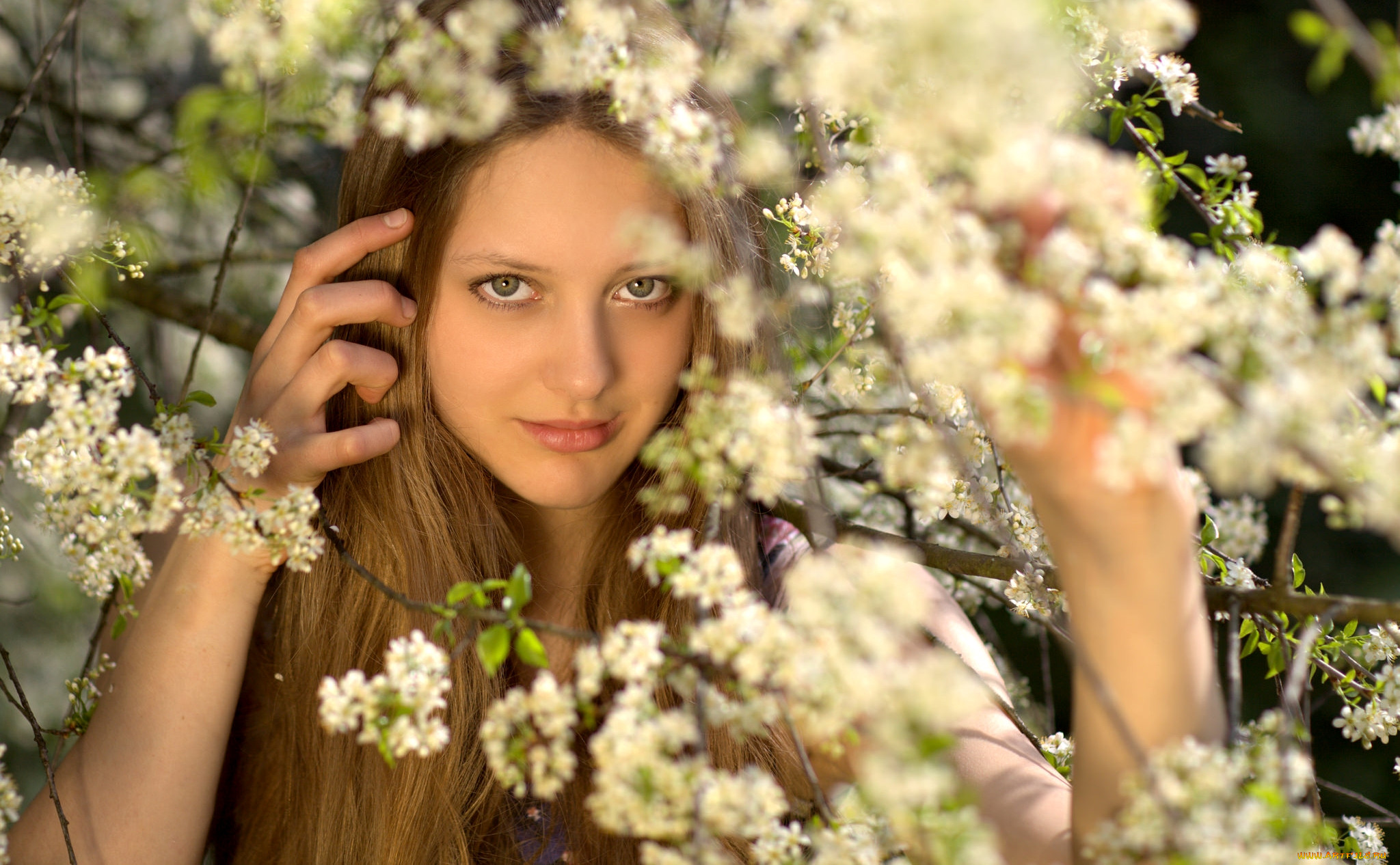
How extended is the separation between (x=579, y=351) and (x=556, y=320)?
0.19 ft

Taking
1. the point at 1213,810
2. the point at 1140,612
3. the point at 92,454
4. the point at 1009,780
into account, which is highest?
the point at 92,454

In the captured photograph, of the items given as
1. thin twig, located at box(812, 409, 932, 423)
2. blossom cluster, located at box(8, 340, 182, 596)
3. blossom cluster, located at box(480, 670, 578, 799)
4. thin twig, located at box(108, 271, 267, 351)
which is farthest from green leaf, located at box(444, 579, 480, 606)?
thin twig, located at box(108, 271, 267, 351)

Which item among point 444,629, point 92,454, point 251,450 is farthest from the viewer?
point 251,450

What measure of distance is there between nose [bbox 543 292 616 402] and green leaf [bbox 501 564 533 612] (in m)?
0.61

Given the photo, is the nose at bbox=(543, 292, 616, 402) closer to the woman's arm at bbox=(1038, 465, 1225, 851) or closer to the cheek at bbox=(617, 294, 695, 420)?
the cheek at bbox=(617, 294, 695, 420)

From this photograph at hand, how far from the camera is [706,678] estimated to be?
0.72m

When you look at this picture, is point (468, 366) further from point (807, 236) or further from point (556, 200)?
point (807, 236)

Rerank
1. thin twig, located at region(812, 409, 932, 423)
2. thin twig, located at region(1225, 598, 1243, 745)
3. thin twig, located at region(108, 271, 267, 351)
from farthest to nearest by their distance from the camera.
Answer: thin twig, located at region(108, 271, 267, 351)
thin twig, located at region(812, 409, 932, 423)
thin twig, located at region(1225, 598, 1243, 745)

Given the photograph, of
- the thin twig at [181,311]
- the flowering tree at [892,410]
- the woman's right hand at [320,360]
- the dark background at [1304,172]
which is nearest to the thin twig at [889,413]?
the flowering tree at [892,410]

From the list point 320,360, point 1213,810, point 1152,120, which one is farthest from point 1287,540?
point 320,360

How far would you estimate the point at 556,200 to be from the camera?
1390mm

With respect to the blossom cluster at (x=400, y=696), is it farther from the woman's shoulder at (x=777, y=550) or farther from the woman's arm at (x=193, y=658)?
the woman's shoulder at (x=777, y=550)

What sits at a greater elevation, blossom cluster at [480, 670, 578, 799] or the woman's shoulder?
the woman's shoulder

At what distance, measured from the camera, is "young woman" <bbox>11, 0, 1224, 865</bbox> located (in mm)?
1405
